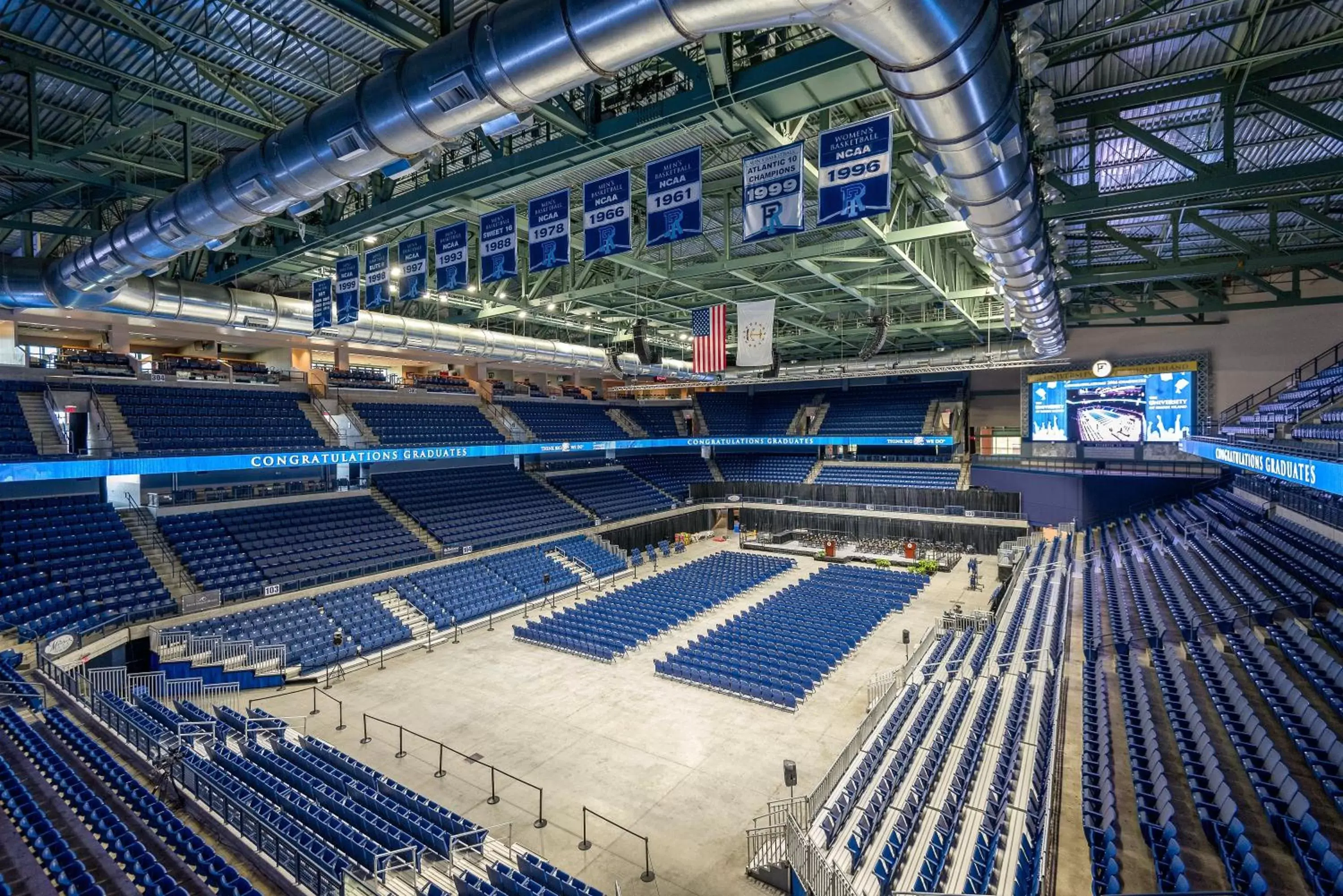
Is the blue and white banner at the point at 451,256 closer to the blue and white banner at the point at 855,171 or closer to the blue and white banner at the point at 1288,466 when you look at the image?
the blue and white banner at the point at 855,171

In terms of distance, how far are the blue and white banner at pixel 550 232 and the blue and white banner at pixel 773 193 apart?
2968 millimetres

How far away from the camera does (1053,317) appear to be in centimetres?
1670

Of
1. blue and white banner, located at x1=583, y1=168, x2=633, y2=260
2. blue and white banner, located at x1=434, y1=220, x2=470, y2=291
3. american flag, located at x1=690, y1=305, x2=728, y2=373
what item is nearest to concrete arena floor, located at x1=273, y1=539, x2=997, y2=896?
american flag, located at x1=690, y1=305, x2=728, y2=373

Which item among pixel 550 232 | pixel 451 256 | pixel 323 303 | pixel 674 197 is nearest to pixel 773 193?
pixel 674 197

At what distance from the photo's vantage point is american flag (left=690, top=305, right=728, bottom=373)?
63.0 feet

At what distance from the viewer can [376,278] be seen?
1259 centimetres

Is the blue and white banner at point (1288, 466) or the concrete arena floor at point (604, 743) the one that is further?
the concrete arena floor at point (604, 743)

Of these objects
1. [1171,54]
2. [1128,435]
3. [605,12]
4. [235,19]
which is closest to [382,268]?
[235,19]

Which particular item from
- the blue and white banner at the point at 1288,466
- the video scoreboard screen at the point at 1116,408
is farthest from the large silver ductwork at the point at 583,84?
the video scoreboard screen at the point at 1116,408

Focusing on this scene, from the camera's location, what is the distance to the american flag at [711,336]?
755 inches

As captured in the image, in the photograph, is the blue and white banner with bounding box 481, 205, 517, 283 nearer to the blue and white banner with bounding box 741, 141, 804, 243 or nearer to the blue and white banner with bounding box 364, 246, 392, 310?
the blue and white banner with bounding box 364, 246, 392, 310

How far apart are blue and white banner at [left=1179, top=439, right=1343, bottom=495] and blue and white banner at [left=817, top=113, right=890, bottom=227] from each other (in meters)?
8.31

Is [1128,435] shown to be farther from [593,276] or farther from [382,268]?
[382,268]

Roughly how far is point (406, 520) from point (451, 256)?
18.1 m
